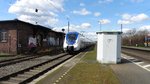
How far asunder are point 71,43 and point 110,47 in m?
20.2

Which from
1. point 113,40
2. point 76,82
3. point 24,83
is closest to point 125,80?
point 76,82

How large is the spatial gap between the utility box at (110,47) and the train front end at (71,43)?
19371 millimetres

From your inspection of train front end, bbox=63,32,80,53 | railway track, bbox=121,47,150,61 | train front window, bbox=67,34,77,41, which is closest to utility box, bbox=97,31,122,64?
railway track, bbox=121,47,150,61

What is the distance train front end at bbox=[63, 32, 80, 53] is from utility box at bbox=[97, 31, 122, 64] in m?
19.4

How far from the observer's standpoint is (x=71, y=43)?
1583 inches

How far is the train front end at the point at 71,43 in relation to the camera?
131ft

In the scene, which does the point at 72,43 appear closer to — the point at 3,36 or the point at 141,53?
the point at 3,36

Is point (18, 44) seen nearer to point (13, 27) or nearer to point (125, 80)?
point (13, 27)

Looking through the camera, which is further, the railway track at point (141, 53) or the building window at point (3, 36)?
the building window at point (3, 36)

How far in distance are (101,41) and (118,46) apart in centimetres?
127

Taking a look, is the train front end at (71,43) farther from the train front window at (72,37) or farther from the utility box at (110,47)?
the utility box at (110,47)

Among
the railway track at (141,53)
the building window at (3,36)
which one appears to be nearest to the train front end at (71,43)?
the railway track at (141,53)

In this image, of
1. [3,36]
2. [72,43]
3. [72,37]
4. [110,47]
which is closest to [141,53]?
[72,43]

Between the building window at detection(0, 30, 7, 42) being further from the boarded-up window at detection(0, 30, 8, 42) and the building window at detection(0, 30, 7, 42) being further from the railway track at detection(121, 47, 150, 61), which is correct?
the railway track at detection(121, 47, 150, 61)
